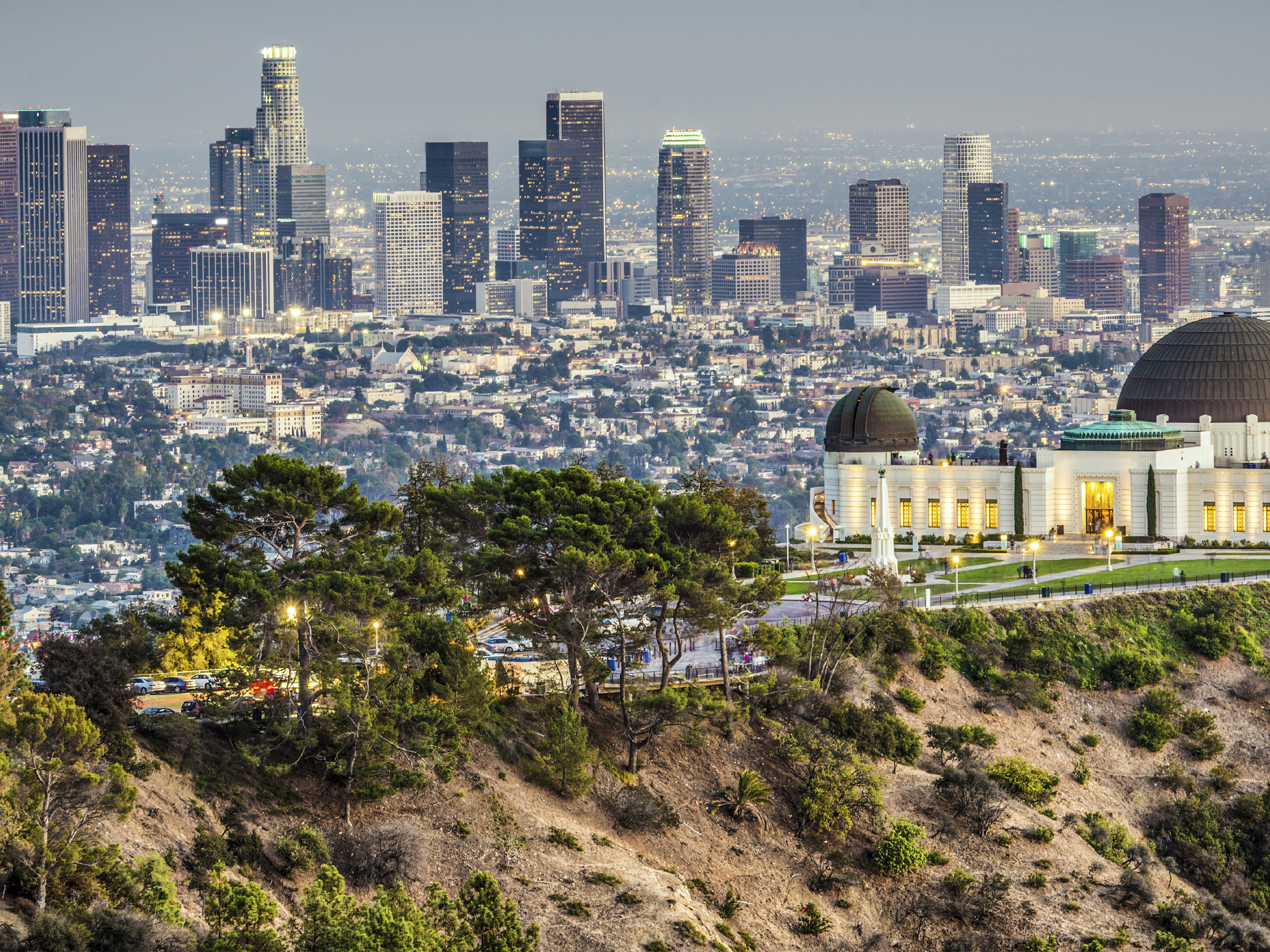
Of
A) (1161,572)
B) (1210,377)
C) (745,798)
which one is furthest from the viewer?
(1210,377)

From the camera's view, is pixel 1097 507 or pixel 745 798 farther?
pixel 1097 507

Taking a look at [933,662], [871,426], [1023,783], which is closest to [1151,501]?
[871,426]

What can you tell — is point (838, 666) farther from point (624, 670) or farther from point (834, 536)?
point (834, 536)

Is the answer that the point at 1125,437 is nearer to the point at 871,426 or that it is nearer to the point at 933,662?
the point at 871,426

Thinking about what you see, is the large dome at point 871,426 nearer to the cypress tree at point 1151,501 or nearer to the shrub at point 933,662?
the cypress tree at point 1151,501

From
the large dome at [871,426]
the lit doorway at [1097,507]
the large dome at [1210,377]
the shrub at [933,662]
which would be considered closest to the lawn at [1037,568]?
the lit doorway at [1097,507]
